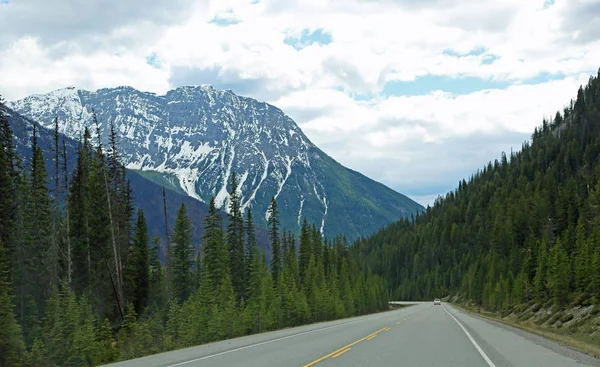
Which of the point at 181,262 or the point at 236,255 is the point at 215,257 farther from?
the point at 236,255

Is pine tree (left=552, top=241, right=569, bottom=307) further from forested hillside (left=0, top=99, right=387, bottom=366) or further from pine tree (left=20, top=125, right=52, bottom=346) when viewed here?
pine tree (left=20, top=125, right=52, bottom=346)

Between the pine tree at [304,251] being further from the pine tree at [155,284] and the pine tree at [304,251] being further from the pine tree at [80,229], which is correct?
the pine tree at [80,229]

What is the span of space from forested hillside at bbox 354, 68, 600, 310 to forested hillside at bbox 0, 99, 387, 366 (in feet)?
88.4

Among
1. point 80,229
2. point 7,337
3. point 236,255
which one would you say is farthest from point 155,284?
point 7,337

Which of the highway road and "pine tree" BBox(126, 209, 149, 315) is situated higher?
"pine tree" BBox(126, 209, 149, 315)

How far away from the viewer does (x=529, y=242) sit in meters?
105

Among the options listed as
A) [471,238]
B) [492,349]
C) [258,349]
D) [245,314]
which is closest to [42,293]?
[245,314]

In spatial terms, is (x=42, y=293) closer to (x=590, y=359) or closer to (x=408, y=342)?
(x=408, y=342)

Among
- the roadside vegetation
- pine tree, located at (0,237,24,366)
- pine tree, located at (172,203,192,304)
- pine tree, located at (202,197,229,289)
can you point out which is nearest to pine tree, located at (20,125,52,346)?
pine tree, located at (0,237,24,366)

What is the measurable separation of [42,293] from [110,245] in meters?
6.57

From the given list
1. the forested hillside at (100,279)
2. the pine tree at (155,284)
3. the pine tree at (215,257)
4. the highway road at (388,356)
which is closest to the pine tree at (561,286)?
the forested hillside at (100,279)

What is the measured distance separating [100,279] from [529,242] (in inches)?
3280

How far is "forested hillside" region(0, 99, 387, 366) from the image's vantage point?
33844 millimetres

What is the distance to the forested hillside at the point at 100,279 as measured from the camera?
111 feet
